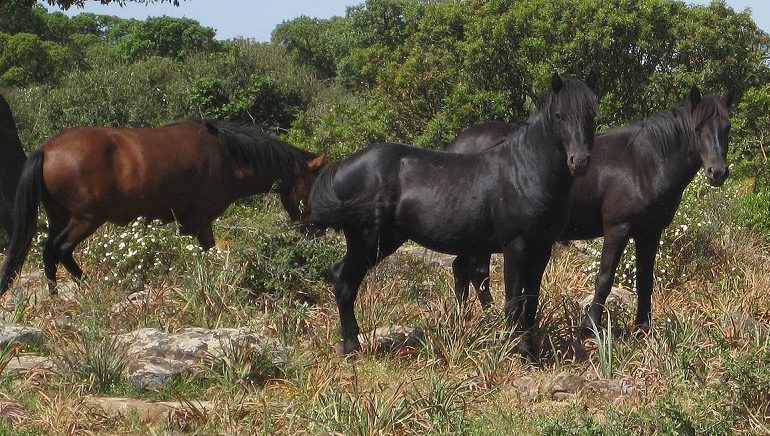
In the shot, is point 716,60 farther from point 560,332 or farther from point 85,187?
point 85,187

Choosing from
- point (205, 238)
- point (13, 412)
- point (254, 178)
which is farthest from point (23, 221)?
point (13, 412)

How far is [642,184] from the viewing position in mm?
8664

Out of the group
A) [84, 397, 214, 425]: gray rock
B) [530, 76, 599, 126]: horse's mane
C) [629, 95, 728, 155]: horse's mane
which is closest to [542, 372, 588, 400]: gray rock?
[530, 76, 599, 126]: horse's mane

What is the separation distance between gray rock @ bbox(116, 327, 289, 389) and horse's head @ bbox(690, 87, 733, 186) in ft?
11.8

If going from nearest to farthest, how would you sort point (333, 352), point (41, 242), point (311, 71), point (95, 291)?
point (333, 352) < point (95, 291) < point (41, 242) < point (311, 71)

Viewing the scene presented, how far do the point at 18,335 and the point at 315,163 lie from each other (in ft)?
15.3

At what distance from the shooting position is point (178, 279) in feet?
31.0

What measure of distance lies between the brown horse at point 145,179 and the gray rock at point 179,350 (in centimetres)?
256

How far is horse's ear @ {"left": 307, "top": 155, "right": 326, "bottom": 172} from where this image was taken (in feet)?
37.9

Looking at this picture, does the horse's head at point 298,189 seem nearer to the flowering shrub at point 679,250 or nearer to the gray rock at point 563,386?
the flowering shrub at point 679,250

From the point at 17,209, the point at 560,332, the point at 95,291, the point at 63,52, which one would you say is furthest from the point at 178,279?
the point at 63,52

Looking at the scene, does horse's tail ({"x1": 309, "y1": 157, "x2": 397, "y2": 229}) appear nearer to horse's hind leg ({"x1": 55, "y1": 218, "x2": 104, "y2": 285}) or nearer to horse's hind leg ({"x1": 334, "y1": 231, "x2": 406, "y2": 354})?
horse's hind leg ({"x1": 334, "y1": 231, "x2": 406, "y2": 354})

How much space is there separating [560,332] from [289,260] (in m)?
2.49

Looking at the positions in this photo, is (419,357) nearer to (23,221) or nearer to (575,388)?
(575,388)
